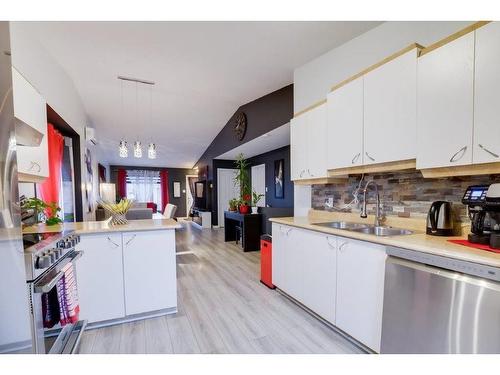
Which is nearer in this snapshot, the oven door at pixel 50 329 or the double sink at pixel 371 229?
the oven door at pixel 50 329

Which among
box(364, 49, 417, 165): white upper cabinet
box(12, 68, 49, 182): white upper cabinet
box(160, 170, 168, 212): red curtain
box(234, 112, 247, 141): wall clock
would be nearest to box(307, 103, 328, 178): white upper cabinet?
box(364, 49, 417, 165): white upper cabinet

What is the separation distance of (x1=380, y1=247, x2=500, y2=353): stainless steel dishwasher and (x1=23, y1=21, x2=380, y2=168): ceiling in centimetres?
201

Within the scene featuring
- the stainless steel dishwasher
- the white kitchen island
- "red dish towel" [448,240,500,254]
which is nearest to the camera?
the stainless steel dishwasher

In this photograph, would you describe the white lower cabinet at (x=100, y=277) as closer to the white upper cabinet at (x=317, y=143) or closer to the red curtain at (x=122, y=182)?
the white upper cabinet at (x=317, y=143)

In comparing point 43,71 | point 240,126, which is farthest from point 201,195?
point 43,71

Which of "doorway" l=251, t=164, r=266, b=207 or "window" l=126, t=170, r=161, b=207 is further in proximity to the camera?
"window" l=126, t=170, r=161, b=207

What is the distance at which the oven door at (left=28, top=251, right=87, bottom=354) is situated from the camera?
1065 millimetres

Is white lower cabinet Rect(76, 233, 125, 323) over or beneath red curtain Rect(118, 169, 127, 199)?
beneath

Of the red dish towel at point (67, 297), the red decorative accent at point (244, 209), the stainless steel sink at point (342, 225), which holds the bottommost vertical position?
the red dish towel at point (67, 297)

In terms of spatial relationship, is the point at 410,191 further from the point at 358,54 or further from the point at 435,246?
the point at 358,54

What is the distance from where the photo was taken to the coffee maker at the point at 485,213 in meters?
1.12

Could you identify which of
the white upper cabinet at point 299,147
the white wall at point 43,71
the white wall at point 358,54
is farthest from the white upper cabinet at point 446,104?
the white wall at point 43,71

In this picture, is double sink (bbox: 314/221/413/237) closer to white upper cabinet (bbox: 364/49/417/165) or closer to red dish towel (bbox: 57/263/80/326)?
white upper cabinet (bbox: 364/49/417/165)

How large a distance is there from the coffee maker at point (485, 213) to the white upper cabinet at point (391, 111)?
1.33ft
